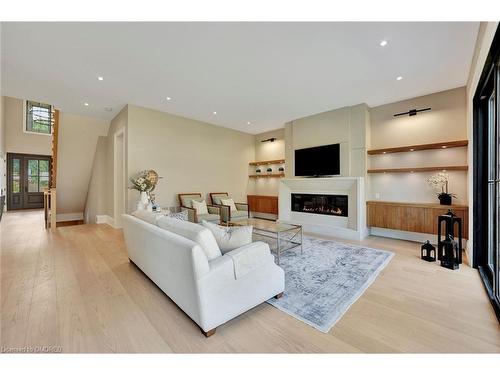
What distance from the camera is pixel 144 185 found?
15.3ft

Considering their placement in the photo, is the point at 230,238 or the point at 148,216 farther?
the point at 148,216

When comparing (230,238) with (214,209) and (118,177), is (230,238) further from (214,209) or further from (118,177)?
(118,177)

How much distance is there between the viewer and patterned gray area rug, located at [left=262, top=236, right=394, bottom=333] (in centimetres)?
206

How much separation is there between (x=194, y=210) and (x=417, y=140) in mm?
4987

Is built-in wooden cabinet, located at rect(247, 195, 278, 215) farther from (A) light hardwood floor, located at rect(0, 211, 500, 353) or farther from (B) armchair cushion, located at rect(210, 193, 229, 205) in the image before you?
(A) light hardwood floor, located at rect(0, 211, 500, 353)

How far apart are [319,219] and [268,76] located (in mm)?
3552

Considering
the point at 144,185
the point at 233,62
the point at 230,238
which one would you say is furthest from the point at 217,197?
the point at 230,238

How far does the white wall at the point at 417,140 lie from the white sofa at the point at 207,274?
3.84 m

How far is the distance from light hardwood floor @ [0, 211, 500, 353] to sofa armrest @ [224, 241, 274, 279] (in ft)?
1.48

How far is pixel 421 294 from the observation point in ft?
7.88

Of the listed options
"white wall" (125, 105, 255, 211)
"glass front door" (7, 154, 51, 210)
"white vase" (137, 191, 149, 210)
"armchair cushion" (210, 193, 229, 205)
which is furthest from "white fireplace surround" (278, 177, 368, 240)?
"glass front door" (7, 154, 51, 210)

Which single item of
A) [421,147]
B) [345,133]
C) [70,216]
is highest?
[345,133]

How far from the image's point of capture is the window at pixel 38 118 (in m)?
8.68
